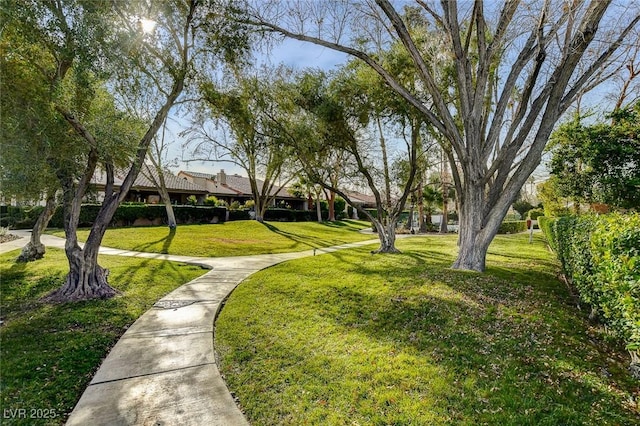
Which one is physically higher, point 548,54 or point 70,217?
point 548,54

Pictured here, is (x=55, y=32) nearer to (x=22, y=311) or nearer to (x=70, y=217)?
(x=70, y=217)

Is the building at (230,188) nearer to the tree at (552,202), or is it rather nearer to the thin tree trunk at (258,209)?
the thin tree trunk at (258,209)

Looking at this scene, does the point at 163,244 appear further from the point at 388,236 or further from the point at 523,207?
the point at 523,207

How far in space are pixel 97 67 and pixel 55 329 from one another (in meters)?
4.48

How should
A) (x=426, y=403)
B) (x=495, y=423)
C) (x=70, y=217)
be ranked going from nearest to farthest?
(x=495, y=423), (x=426, y=403), (x=70, y=217)

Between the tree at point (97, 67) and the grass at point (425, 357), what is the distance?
3594 millimetres

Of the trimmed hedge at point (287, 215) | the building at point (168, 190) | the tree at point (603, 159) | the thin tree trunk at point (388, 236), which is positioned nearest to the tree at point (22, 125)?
the thin tree trunk at point (388, 236)

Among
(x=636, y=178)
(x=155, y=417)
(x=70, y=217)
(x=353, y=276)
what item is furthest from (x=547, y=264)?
(x=70, y=217)

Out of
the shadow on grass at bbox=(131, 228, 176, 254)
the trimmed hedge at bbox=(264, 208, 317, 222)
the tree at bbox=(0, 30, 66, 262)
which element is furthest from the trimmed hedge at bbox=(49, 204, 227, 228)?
the tree at bbox=(0, 30, 66, 262)

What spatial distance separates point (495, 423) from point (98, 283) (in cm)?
769

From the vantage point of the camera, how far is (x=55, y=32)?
5656mm

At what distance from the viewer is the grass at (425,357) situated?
3062mm

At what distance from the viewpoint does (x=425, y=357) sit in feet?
13.3

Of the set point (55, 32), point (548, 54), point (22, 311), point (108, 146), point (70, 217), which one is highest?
point (548, 54)
